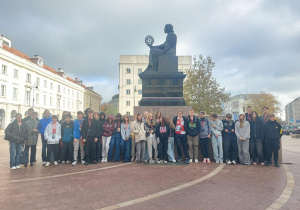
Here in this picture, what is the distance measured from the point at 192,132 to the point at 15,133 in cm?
634

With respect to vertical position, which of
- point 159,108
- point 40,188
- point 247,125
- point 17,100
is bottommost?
point 40,188

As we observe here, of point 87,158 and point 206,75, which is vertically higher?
point 206,75

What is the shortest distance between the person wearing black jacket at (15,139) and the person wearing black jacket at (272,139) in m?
8.79

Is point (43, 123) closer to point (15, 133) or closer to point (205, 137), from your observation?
point (15, 133)

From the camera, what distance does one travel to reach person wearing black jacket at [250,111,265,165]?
25.4ft

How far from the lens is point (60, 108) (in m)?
56.6

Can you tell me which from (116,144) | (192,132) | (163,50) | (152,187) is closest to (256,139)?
(192,132)

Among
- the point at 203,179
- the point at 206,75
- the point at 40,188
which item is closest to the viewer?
the point at 40,188

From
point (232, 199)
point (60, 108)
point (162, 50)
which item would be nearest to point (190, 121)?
point (232, 199)

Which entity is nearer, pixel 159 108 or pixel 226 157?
pixel 226 157

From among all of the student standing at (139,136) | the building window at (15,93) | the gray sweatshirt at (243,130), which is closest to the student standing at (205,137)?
the gray sweatshirt at (243,130)

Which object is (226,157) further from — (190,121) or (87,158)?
(87,158)

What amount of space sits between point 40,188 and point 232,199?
14.2 ft

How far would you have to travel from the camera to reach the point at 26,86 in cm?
4109
